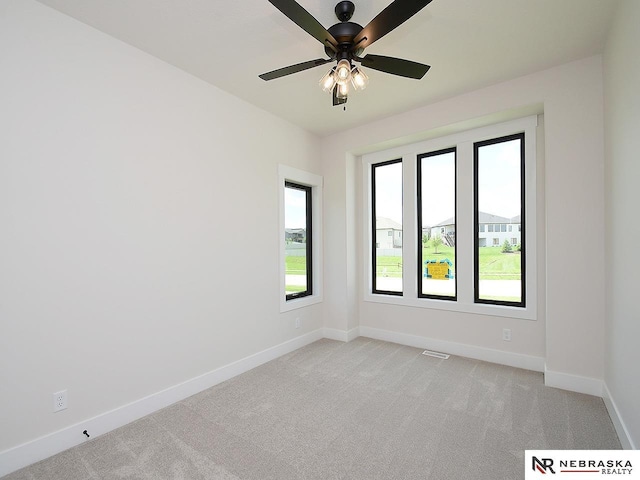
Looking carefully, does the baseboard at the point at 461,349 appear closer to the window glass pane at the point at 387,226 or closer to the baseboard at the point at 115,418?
the window glass pane at the point at 387,226

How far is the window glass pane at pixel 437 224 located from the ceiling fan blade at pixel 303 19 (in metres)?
2.42

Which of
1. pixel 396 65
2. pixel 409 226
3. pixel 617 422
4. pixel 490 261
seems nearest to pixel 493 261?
pixel 490 261

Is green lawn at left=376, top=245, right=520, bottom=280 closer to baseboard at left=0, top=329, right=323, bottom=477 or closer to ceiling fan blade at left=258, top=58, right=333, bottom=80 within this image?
baseboard at left=0, top=329, right=323, bottom=477

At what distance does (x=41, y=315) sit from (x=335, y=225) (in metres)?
3.20

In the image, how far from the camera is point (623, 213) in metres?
2.06

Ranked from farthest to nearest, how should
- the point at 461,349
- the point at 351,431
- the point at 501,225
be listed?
the point at 461,349
the point at 501,225
the point at 351,431

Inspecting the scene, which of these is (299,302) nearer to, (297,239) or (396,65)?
(297,239)

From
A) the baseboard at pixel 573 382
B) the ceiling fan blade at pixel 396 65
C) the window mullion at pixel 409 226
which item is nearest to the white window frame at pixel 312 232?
the window mullion at pixel 409 226

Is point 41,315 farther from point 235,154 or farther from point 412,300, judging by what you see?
point 412,300

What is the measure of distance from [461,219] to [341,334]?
84.9 inches

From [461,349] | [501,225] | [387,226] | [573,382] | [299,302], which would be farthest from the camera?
[387,226]

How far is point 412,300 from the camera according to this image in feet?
13.2

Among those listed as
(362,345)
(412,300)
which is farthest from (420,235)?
(362,345)

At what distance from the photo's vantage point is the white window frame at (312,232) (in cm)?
380
